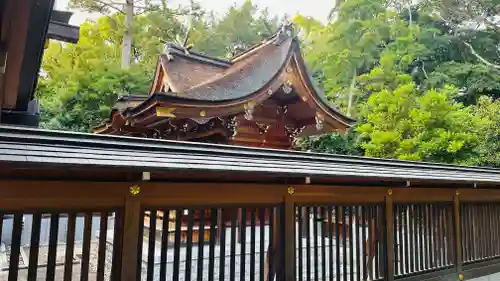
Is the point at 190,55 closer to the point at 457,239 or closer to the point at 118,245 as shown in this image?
the point at 118,245

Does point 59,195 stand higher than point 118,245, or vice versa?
point 59,195

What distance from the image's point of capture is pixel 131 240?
3.23 m

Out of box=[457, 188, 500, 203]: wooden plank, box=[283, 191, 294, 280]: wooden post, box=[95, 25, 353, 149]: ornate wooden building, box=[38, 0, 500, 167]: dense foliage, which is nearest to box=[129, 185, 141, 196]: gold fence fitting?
box=[283, 191, 294, 280]: wooden post

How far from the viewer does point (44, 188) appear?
9.30ft

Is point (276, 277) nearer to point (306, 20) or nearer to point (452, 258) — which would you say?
point (452, 258)

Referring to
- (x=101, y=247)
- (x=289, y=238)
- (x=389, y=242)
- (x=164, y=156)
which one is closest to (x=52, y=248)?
(x=101, y=247)

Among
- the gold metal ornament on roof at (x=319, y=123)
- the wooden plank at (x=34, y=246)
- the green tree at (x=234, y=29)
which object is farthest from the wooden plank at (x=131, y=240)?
the green tree at (x=234, y=29)

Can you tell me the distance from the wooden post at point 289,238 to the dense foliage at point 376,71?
930 centimetres

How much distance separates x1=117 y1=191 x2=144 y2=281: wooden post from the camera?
10.5 feet

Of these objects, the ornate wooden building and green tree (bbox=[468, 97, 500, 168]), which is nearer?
the ornate wooden building

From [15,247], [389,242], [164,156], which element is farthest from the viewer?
[389,242]

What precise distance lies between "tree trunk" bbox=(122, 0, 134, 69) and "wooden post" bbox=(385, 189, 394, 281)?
17.2 meters

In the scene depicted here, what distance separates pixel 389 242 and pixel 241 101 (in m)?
3.34

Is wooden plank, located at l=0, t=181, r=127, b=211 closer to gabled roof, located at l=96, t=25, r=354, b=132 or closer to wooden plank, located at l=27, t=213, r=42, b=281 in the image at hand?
wooden plank, located at l=27, t=213, r=42, b=281
